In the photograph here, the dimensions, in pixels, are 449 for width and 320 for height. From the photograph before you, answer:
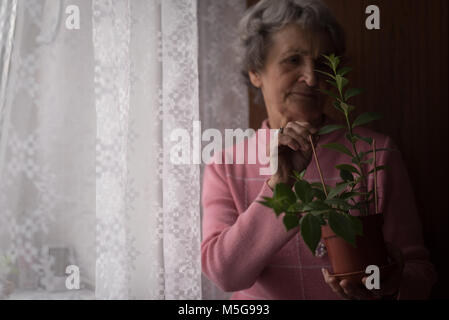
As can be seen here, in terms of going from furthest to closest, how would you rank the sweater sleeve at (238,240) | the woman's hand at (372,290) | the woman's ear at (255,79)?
the woman's ear at (255,79), the sweater sleeve at (238,240), the woman's hand at (372,290)

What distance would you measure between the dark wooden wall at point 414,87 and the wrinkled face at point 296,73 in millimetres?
122

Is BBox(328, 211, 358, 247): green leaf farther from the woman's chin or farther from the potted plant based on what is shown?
the woman's chin

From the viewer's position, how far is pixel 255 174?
37.8 inches

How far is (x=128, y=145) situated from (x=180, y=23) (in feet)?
0.84

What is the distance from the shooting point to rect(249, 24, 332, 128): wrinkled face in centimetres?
87

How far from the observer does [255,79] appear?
96 cm

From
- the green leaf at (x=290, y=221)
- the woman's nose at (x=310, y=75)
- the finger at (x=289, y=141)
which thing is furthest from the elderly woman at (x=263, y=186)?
the green leaf at (x=290, y=221)

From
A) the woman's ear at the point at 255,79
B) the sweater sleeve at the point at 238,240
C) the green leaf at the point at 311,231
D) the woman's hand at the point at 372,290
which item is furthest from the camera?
the woman's ear at the point at 255,79

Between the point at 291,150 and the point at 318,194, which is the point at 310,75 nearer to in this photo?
the point at 291,150

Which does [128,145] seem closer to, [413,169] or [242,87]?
[242,87]

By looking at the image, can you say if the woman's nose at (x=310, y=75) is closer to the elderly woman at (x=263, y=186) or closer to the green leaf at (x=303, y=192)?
the elderly woman at (x=263, y=186)

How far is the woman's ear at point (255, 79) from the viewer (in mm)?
955

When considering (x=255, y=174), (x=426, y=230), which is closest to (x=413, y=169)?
(x=426, y=230)

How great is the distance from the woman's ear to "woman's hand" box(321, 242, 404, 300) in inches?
17.5
